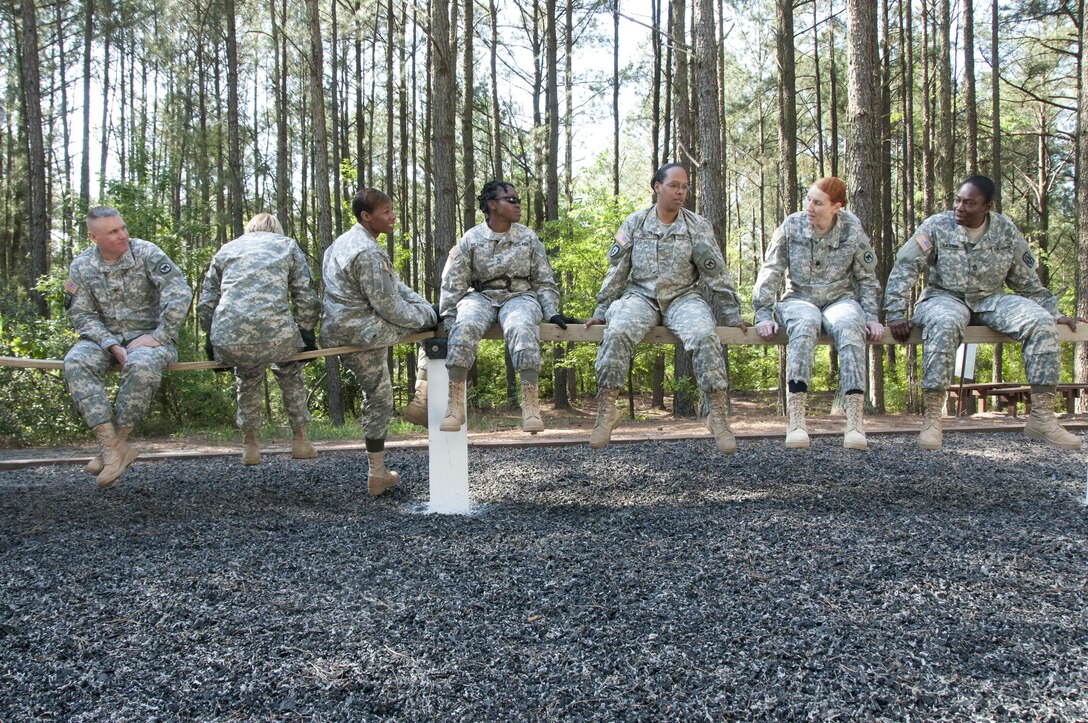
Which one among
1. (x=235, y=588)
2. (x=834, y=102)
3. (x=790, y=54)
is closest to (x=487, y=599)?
(x=235, y=588)

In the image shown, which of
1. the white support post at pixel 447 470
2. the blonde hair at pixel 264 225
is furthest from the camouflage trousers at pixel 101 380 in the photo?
the white support post at pixel 447 470

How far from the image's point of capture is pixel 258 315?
13.6 ft

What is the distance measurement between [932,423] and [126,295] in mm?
4654

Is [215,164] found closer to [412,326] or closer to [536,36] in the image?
[536,36]

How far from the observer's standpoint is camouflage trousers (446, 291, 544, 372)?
4.00m

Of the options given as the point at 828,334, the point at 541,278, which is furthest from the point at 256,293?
the point at 828,334

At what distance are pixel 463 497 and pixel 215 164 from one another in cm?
2414

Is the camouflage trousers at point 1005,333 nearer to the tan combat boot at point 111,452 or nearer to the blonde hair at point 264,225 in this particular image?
the blonde hair at point 264,225

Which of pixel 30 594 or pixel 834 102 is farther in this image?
pixel 834 102

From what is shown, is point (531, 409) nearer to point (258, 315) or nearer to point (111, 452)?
point (258, 315)

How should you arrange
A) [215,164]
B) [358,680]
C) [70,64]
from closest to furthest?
[358,680], [70,64], [215,164]

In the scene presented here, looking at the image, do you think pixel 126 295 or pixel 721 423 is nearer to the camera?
pixel 721 423

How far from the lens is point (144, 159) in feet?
52.7

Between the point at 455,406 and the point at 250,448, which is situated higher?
the point at 455,406
